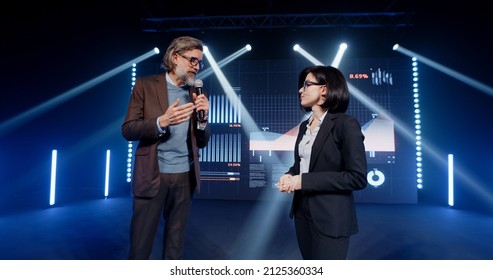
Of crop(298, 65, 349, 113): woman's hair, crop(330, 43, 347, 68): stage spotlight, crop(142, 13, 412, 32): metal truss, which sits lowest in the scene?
crop(298, 65, 349, 113): woman's hair

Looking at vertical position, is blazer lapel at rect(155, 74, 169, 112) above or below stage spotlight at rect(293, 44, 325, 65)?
below

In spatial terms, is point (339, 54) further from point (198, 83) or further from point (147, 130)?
point (147, 130)

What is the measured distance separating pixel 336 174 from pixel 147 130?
3.18 ft

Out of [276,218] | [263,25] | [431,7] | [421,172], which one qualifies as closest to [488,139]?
[421,172]

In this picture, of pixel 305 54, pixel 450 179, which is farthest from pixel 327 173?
pixel 450 179

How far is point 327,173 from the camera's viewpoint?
3.65 feet

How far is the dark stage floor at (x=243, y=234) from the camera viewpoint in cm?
256

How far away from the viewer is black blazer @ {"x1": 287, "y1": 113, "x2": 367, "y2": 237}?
1.09 meters

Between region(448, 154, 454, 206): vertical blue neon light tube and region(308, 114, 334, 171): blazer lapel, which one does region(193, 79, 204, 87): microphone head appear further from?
region(448, 154, 454, 206): vertical blue neon light tube

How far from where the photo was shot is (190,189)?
1.50 m

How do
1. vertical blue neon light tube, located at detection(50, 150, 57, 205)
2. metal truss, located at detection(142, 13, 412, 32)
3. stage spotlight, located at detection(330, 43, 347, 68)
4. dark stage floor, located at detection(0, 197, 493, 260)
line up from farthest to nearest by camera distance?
stage spotlight, located at detection(330, 43, 347, 68) → metal truss, located at detection(142, 13, 412, 32) → vertical blue neon light tube, located at detection(50, 150, 57, 205) → dark stage floor, located at detection(0, 197, 493, 260)

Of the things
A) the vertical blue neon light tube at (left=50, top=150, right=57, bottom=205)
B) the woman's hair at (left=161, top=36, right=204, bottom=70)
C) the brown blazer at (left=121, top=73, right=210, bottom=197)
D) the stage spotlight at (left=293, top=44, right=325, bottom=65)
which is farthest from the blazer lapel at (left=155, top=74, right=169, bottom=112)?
the stage spotlight at (left=293, top=44, right=325, bottom=65)

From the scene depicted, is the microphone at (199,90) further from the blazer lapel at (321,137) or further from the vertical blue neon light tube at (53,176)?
the vertical blue neon light tube at (53,176)

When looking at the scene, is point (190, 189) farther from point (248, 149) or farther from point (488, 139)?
point (488, 139)
